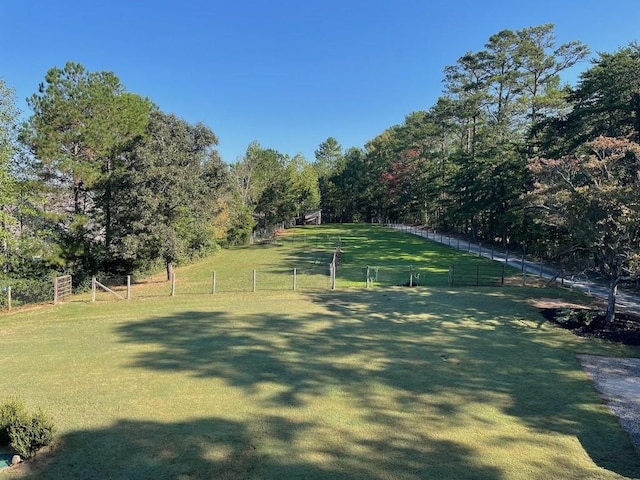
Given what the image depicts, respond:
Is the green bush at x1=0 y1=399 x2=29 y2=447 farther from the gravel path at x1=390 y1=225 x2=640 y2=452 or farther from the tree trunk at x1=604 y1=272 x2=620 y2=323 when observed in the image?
the tree trunk at x1=604 y1=272 x2=620 y2=323

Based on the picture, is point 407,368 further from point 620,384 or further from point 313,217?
point 313,217

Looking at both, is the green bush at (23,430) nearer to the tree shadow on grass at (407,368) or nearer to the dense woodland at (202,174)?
the tree shadow on grass at (407,368)

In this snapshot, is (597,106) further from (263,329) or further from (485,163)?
(263,329)

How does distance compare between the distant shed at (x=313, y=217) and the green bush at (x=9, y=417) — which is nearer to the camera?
the green bush at (x=9, y=417)

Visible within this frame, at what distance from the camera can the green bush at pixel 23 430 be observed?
595 centimetres

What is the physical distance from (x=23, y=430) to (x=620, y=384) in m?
10.6

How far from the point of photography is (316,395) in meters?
8.09

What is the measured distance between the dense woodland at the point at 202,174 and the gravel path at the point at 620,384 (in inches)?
150

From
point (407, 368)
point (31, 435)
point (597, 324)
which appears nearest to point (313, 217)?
point (597, 324)

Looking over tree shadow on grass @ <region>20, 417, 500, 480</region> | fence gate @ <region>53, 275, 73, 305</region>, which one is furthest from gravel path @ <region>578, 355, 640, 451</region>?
fence gate @ <region>53, 275, 73, 305</region>

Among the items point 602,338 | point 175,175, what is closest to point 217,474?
point 602,338

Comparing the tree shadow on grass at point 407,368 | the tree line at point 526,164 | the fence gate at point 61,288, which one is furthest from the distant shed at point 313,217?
the tree shadow on grass at point 407,368

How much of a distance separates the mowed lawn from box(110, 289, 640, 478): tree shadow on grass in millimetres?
40

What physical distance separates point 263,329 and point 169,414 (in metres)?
6.00
